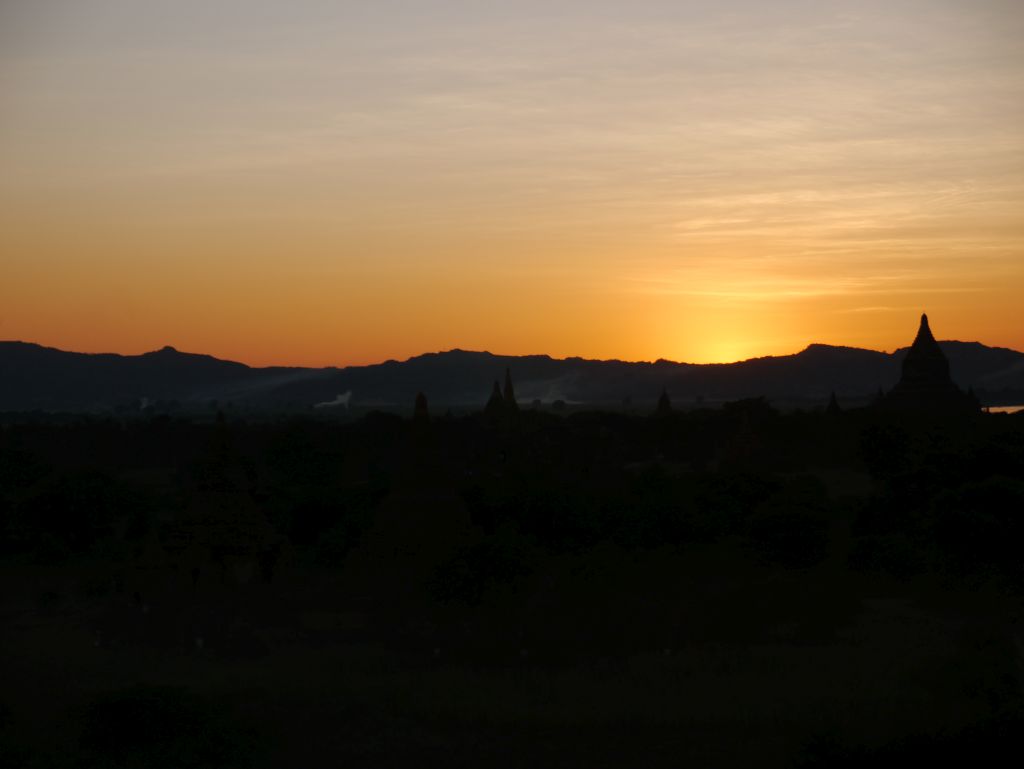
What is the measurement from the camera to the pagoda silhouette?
90.7m

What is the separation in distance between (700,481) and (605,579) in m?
18.0

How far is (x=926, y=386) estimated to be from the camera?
92.6 meters

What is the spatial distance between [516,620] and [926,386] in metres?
67.6

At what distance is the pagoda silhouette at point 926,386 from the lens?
9069 cm

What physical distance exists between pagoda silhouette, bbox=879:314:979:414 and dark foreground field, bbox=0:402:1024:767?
39727 mm

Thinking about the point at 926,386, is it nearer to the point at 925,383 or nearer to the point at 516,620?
the point at 925,383

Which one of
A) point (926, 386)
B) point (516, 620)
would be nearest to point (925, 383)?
point (926, 386)

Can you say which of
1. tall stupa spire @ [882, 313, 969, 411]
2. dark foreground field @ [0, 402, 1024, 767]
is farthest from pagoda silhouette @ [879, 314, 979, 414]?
dark foreground field @ [0, 402, 1024, 767]

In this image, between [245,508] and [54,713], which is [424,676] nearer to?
[54,713]

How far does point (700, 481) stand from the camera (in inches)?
2007

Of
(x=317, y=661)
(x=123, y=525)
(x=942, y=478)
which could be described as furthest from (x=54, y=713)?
(x=123, y=525)

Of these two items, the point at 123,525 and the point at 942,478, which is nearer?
the point at 942,478

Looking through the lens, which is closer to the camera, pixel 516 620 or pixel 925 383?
pixel 516 620

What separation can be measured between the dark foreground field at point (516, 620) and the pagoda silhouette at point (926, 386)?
130 ft
